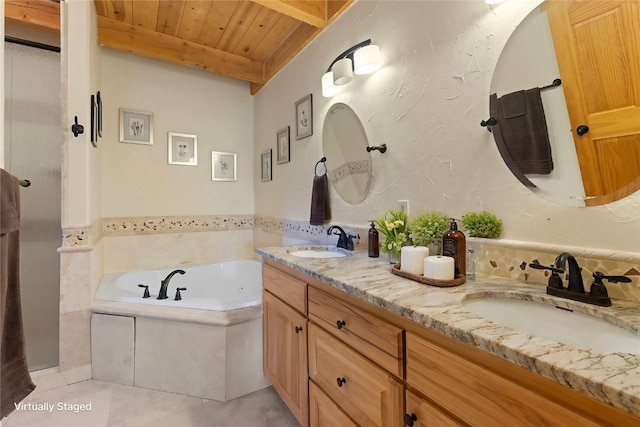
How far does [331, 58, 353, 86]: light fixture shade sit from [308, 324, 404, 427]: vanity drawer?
142cm

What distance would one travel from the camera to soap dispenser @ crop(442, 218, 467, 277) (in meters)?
1.07

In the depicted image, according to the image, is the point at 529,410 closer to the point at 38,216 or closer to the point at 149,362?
the point at 149,362

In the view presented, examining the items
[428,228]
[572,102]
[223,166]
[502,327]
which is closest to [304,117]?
[223,166]

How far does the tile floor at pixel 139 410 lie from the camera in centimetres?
158

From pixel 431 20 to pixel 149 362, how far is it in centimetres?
247

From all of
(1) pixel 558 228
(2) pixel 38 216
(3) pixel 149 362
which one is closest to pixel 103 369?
(3) pixel 149 362

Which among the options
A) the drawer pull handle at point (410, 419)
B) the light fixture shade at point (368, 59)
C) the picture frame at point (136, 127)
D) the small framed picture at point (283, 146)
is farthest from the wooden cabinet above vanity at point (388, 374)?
the picture frame at point (136, 127)

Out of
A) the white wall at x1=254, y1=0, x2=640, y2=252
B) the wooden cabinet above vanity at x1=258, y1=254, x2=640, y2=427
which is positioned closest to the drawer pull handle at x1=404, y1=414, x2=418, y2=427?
the wooden cabinet above vanity at x1=258, y1=254, x2=640, y2=427

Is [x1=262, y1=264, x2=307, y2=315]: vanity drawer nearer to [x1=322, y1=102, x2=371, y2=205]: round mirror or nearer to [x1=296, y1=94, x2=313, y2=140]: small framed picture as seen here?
[x1=322, y1=102, x2=371, y2=205]: round mirror

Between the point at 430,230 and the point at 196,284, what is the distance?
2370 millimetres

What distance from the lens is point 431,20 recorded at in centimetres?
135

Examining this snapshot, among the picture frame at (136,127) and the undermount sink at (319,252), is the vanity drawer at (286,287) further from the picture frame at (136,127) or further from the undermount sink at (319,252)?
the picture frame at (136,127)

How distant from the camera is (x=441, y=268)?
98cm

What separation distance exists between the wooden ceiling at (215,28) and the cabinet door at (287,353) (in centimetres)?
186
